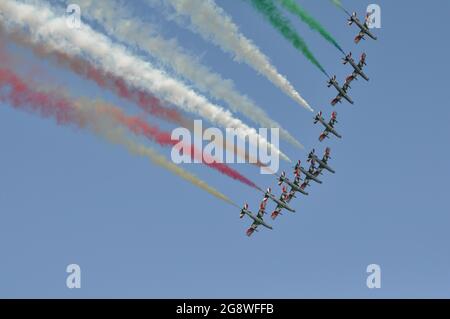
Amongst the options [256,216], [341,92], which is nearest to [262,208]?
[256,216]

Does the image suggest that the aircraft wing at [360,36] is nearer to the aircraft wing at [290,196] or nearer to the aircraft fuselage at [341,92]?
the aircraft fuselage at [341,92]

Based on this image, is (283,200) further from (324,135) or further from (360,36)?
(360,36)

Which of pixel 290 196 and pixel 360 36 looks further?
pixel 360 36

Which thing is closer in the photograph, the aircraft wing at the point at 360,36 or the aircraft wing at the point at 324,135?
the aircraft wing at the point at 360,36

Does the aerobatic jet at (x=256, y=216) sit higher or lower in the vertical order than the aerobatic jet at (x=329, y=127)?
lower

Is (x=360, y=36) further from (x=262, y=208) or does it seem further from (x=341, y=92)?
(x=262, y=208)

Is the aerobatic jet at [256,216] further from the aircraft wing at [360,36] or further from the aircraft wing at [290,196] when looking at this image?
the aircraft wing at [360,36]

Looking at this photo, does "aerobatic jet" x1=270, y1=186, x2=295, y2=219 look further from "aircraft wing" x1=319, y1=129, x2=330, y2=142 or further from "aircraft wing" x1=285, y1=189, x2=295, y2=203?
"aircraft wing" x1=319, y1=129, x2=330, y2=142

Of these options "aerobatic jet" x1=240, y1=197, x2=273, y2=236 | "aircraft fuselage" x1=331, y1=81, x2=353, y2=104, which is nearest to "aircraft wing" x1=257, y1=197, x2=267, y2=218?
"aerobatic jet" x1=240, y1=197, x2=273, y2=236

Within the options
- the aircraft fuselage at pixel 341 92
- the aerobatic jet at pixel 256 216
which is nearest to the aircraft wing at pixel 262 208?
the aerobatic jet at pixel 256 216

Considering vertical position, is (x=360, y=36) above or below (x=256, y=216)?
above
